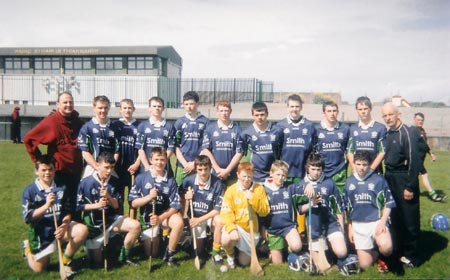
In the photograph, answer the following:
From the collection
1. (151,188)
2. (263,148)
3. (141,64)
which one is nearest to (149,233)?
(151,188)

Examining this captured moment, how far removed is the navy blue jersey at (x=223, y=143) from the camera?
5344 millimetres

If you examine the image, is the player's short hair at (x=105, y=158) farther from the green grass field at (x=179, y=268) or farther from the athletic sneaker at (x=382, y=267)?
the athletic sneaker at (x=382, y=267)

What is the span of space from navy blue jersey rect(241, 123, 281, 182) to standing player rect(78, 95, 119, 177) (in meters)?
1.92

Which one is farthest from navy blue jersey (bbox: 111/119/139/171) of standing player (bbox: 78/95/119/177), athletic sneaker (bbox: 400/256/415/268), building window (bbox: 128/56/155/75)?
building window (bbox: 128/56/155/75)

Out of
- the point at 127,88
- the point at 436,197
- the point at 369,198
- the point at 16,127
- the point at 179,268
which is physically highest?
the point at 127,88

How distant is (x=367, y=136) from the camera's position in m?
5.16

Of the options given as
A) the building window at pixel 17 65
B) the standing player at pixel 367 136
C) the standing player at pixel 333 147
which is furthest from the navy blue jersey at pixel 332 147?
the building window at pixel 17 65

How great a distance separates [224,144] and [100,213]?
1.89 metres

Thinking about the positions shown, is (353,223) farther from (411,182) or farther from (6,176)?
(6,176)

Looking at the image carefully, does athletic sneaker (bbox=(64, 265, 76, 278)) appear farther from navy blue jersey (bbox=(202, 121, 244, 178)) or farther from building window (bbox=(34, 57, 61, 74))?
building window (bbox=(34, 57, 61, 74))

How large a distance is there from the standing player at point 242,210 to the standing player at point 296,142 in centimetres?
78

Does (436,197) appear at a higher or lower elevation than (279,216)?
lower

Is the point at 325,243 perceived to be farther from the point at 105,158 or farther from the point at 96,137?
the point at 96,137

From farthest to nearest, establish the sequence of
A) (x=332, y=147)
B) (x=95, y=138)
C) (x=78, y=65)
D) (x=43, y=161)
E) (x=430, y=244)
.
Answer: (x=78, y=65)
(x=332, y=147)
(x=430, y=244)
(x=95, y=138)
(x=43, y=161)
